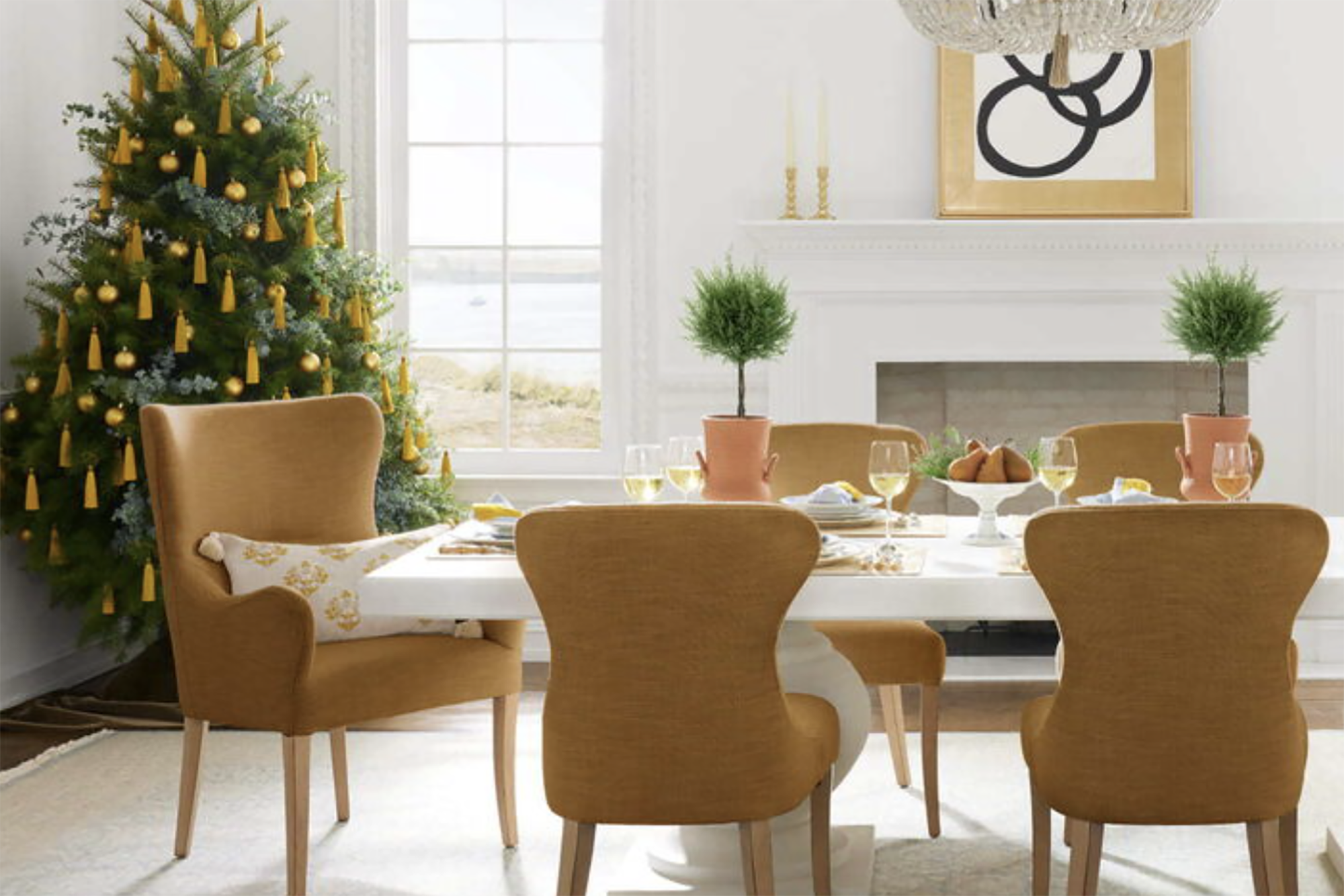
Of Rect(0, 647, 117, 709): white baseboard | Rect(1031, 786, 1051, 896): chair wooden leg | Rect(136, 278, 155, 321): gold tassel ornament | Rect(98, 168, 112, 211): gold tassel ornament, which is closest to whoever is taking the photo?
Rect(1031, 786, 1051, 896): chair wooden leg

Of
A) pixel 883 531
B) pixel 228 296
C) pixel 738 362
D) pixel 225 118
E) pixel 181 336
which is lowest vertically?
pixel 883 531

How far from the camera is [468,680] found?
334 centimetres

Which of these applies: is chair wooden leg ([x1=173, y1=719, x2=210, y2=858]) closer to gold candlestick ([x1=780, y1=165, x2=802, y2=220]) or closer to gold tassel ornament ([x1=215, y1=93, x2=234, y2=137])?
gold tassel ornament ([x1=215, y1=93, x2=234, y2=137])

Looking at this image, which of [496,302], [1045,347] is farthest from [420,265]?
[1045,347]

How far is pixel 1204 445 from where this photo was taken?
3.03 metres

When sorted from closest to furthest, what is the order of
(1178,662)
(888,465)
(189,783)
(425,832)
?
(1178,662) → (888,465) → (189,783) → (425,832)

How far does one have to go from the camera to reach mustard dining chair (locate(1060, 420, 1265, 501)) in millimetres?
3736

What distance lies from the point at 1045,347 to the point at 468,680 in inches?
104

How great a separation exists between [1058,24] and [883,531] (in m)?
1.03

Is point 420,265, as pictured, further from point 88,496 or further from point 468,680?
point 468,680

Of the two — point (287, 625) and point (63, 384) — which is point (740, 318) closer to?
point (287, 625)

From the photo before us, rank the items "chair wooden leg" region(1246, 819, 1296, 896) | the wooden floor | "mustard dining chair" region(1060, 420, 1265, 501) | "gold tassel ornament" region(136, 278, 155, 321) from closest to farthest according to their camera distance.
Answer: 1. "chair wooden leg" region(1246, 819, 1296, 896)
2. "mustard dining chair" region(1060, 420, 1265, 501)
3. the wooden floor
4. "gold tassel ornament" region(136, 278, 155, 321)

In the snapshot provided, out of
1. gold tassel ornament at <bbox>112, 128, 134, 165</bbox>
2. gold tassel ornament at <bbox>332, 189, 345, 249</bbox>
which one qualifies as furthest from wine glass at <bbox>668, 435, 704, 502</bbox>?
gold tassel ornament at <bbox>112, 128, 134, 165</bbox>

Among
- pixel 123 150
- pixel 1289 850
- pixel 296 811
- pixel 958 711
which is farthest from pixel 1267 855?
pixel 123 150
